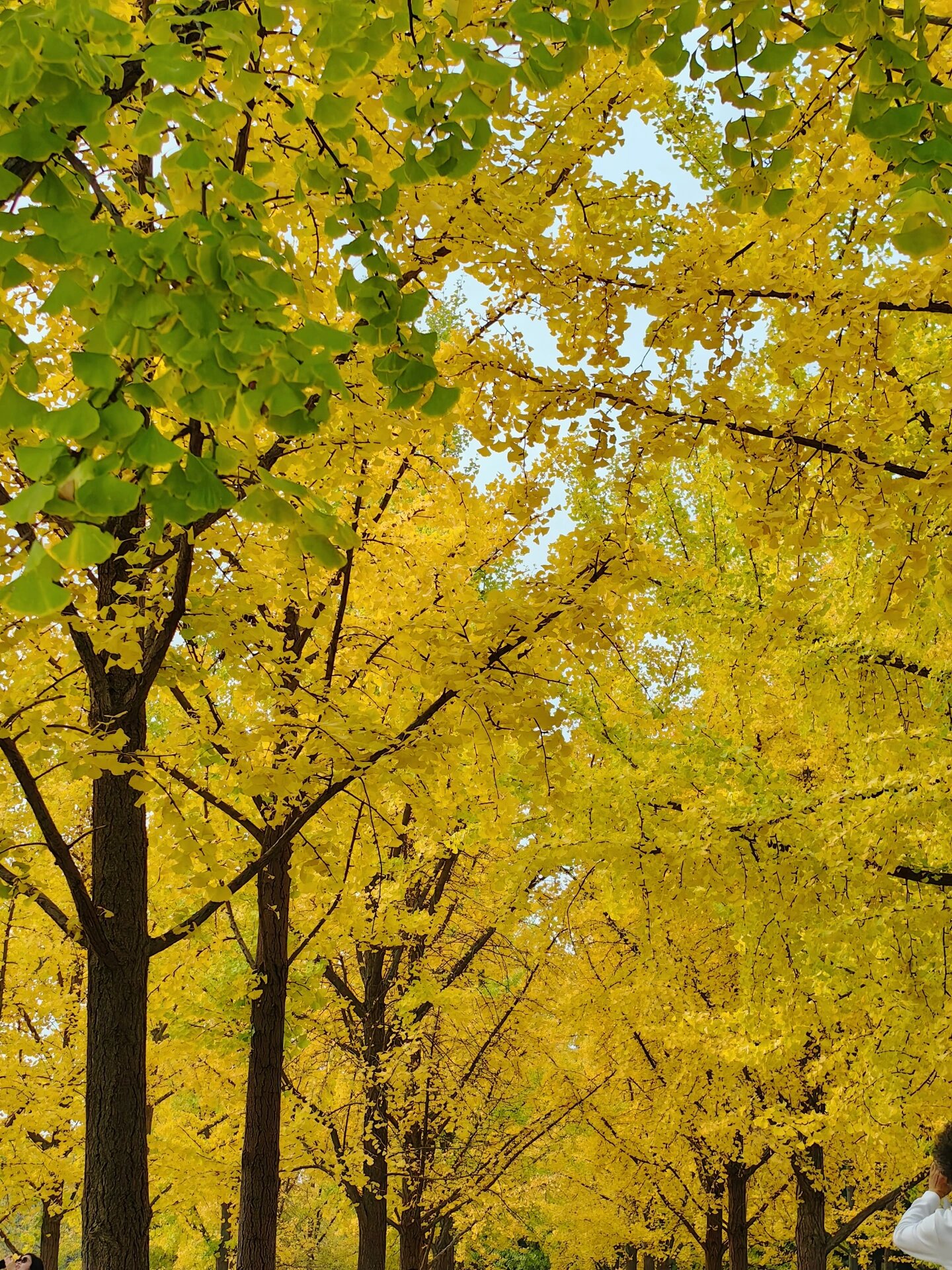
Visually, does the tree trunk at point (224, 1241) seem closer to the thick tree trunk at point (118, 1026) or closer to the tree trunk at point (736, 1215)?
the tree trunk at point (736, 1215)

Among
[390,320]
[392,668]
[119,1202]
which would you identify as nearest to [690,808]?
[392,668]

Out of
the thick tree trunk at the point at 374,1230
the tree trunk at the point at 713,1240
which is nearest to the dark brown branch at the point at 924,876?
the thick tree trunk at the point at 374,1230

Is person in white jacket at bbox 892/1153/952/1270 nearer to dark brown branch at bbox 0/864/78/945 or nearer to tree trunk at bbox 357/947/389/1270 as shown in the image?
dark brown branch at bbox 0/864/78/945

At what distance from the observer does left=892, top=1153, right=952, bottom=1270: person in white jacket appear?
14.1ft

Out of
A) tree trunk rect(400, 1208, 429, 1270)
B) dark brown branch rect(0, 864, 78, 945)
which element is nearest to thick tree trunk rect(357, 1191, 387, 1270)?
tree trunk rect(400, 1208, 429, 1270)

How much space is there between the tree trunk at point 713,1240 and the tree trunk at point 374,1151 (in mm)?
4377

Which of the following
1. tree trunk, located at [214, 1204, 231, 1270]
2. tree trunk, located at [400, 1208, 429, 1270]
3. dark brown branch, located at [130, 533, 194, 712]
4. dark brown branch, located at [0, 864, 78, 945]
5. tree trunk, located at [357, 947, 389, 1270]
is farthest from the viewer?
tree trunk, located at [214, 1204, 231, 1270]

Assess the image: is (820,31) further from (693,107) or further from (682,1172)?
(682,1172)

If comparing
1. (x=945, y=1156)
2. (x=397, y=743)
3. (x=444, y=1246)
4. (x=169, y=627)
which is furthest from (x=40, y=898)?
(x=444, y=1246)

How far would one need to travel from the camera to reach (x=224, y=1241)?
1538 cm

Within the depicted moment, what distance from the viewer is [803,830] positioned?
5141 millimetres

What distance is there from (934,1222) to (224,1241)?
14418mm

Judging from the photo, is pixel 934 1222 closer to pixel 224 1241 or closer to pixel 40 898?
pixel 40 898

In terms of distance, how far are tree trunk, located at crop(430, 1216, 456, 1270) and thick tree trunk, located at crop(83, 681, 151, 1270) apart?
24.1 ft
